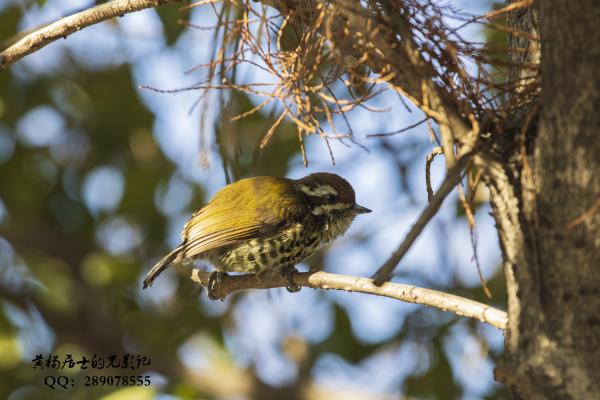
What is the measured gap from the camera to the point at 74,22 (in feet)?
11.0

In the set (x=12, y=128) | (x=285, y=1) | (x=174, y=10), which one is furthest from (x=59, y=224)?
(x=285, y=1)

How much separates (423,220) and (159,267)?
2.77 m

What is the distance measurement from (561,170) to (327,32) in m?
0.95

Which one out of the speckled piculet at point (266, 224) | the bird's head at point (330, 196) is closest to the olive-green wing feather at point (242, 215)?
the speckled piculet at point (266, 224)

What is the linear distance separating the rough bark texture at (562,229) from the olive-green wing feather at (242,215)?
271cm

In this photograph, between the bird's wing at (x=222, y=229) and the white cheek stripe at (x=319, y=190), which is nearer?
the bird's wing at (x=222, y=229)

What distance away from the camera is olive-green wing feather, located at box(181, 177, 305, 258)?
4.91m

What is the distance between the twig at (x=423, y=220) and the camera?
2.29m

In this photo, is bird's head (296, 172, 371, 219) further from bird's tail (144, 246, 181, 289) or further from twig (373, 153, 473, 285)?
twig (373, 153, 473, 285)

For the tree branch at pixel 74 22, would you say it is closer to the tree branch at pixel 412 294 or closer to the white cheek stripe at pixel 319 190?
the tree branch at pixel 412 294

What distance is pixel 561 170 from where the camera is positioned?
90.9 inches

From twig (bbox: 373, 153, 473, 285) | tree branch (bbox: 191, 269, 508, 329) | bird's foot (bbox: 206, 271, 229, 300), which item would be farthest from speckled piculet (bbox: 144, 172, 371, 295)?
twig (bbox: 373, 153, 473, 285)

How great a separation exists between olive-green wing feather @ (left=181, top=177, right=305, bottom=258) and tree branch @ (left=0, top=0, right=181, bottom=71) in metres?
1.77

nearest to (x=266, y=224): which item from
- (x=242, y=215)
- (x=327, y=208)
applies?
(x=242, y=215)
